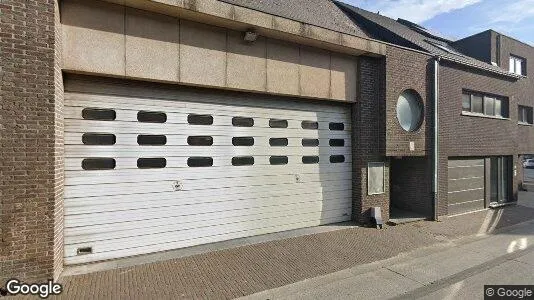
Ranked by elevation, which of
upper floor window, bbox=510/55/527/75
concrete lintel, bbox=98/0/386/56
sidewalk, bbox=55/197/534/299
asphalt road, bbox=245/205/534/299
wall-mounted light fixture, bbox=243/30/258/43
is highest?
upper floor window, bbox=510/55/527/75

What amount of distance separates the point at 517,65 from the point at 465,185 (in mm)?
13042

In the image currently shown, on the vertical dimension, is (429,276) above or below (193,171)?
below

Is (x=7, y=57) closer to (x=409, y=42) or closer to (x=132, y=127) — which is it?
(x=132, y=127)

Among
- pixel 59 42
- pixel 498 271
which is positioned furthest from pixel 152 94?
pixel 498 271

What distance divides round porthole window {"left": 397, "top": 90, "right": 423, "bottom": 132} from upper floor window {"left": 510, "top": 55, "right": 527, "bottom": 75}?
1335 centimetres

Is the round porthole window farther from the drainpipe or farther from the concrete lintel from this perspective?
the concrete lintel

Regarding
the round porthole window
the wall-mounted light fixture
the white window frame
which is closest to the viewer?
the wall-mounted light fixture

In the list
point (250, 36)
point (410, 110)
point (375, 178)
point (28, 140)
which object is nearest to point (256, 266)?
point (28, 140)

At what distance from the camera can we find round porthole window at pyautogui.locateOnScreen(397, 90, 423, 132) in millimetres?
9930

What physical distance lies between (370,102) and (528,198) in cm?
1204

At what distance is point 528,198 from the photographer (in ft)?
51.5

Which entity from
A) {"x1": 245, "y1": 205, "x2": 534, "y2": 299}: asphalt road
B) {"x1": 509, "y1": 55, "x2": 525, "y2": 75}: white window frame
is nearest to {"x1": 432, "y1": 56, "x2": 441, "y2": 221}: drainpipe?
{"x1": 245, "y1": 205, "x2": 534, "y2": 299}: asphalt road

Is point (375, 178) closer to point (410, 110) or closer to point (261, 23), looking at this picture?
point (410, 110)

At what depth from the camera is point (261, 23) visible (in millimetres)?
7355
